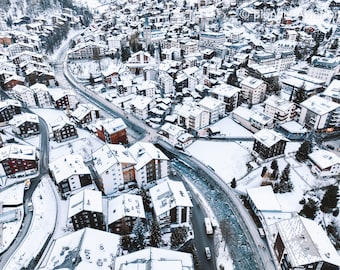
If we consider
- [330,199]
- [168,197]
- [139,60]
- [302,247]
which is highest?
[139,60]

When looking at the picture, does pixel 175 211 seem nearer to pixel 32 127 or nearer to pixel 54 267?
pixel 54 267

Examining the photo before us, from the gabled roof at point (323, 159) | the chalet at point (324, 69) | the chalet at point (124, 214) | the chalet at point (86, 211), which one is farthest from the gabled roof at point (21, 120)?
the chalet at point (324, 69)

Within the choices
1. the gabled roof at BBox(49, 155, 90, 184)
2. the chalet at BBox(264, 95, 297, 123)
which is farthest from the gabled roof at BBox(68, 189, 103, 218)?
the chalet at BBox(264, 95, 297, 123)

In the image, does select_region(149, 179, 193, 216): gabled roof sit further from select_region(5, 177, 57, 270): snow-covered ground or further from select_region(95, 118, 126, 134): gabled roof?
select_region(95, 118, 126, 134): gabled roof

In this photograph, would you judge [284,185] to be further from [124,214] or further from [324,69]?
[324,69]

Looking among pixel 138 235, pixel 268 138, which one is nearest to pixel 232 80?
pixel 268 138

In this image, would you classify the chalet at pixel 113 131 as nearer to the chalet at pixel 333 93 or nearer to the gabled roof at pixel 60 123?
the gabled roof at pixel 60 123

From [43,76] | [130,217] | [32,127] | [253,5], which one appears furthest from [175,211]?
[253,5]
